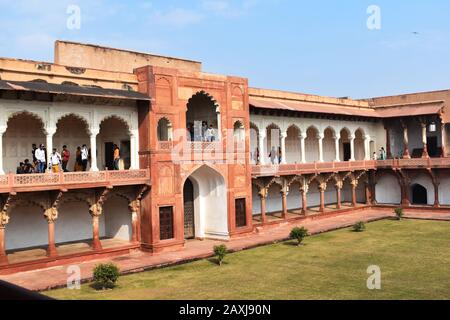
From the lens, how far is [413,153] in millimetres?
34344

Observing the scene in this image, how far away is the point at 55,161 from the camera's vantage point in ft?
57.5

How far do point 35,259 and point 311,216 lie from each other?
55.2 feet

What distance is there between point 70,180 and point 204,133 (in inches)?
293

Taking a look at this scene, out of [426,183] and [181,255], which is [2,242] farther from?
[426,183]

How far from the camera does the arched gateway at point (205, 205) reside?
22.8m

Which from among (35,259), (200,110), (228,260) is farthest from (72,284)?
(200,110)

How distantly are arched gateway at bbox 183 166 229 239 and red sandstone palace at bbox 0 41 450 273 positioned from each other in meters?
0.06

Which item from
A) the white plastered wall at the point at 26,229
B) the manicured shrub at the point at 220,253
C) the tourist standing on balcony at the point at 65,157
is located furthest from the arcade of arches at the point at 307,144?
the white plastered wall at the point at 26,229

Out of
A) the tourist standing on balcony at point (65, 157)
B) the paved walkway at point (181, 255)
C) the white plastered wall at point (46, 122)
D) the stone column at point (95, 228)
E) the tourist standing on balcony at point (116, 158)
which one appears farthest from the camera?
the tourist standing on balcony at point (116, 158)

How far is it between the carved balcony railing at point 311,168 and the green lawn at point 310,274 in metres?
5.18

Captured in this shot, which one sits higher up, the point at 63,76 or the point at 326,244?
the point at 63,76

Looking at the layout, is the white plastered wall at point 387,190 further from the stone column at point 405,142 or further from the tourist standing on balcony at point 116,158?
the tourist standing on balcony at point 116,158

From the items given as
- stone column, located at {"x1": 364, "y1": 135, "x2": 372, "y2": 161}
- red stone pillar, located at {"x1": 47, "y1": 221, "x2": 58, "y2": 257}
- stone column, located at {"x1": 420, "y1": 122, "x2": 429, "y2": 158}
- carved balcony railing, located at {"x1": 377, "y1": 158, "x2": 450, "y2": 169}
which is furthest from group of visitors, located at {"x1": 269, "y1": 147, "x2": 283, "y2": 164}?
red stone pillar, located at {"x1": 47, "y1": 221, "x2": 58, "y2": 257}
